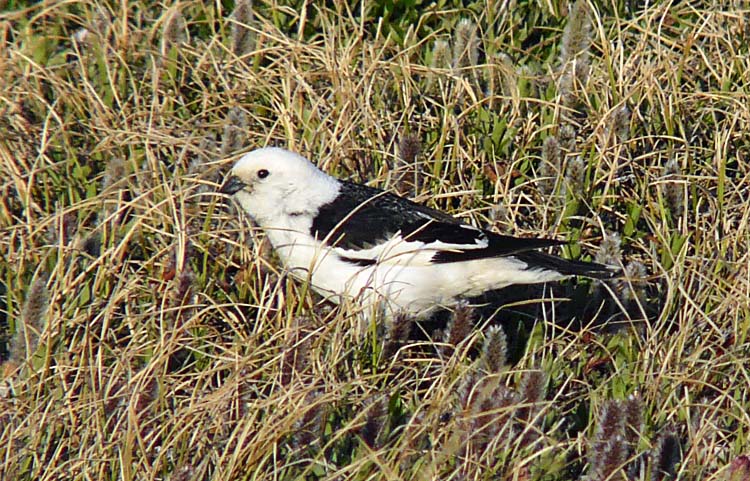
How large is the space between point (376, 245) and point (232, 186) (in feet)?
1.76

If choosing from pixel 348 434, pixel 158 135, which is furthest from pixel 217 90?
pixel 348 434

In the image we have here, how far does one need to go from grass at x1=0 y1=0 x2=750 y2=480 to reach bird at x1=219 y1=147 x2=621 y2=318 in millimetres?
117

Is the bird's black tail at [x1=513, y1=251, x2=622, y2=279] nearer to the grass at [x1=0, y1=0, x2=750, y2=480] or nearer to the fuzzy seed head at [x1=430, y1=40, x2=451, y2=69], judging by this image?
the grass at [x1=0, y1=0, x2=750, y2=480]

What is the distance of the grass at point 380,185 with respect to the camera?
307cm

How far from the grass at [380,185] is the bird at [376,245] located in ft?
0.39

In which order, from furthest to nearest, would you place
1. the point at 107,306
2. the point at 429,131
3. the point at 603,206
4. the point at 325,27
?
1. the point at 325,27
2. the point at 429,131
3. the point at 603,206
4. the point at 107,306

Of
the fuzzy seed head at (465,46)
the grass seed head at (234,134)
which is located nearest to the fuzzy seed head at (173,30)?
the grass seed head at (234,134)

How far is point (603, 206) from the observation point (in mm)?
4328

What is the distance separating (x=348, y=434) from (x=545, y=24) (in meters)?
2.50

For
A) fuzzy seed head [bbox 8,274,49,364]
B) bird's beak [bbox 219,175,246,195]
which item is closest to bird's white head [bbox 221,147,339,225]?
bird's beak [bbox 219,175,246,195]

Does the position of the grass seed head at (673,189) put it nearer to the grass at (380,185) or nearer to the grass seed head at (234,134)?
the grass at (380,185)

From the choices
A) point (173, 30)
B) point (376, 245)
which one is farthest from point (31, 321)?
point (173, 30)

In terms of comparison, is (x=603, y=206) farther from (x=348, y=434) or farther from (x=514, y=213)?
(x=348, y=434)

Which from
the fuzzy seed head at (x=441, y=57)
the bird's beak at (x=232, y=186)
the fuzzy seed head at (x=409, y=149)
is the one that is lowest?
the bird's beak at (x=232, y=186)
